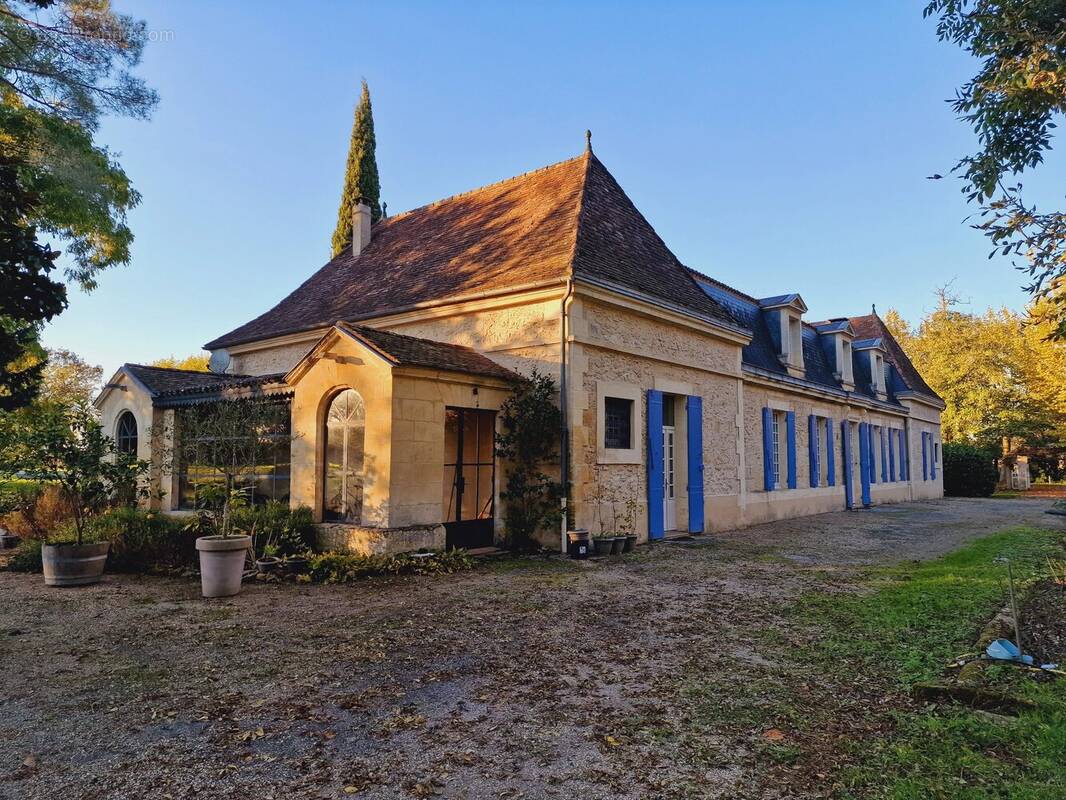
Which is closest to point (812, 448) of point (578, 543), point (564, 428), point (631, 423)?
point (631, 423)

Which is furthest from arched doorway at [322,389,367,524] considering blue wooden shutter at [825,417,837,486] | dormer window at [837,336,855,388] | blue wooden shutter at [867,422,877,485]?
blue wooden shutter at [867,422,877,485]

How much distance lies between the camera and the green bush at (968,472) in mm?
26609

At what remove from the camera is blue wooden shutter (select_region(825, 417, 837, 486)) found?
1734 centimetres

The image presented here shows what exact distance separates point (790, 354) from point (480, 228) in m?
8.30

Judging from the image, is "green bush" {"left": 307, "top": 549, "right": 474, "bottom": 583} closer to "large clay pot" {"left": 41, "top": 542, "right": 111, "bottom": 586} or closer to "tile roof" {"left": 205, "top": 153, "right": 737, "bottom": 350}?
"large clay pot" {"left": 41, "top": 542, "right": 111, "bottom": 586}

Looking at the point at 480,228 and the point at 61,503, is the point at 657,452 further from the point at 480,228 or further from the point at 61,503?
the point at 61,503

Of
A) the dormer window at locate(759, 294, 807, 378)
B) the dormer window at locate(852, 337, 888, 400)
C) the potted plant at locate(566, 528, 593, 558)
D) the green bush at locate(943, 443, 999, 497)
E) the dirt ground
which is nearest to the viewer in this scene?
the dirt ground

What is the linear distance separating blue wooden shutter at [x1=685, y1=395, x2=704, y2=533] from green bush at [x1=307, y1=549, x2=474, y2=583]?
16.9 feet

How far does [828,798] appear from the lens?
2564 mm

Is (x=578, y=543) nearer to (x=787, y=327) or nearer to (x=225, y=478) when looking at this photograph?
(x=225, y=478)

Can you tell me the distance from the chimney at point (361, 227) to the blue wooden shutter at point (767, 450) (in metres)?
10.4

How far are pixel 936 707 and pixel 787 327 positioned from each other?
13664mm

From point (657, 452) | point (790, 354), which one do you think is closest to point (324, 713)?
point (657, 452)

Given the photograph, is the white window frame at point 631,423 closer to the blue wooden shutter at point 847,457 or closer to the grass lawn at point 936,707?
the grass lawn at point 936,707
